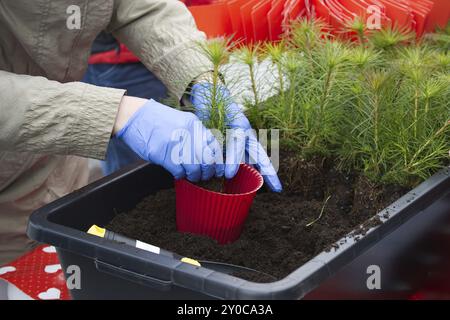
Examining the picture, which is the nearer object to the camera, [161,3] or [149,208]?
[149,208]

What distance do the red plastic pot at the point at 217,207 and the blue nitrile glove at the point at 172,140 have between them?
1.2 inches

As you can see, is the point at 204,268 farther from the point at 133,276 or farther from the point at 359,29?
the point at 359,29

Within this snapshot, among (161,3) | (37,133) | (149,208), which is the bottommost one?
(149,208)

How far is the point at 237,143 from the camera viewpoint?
0.99 m

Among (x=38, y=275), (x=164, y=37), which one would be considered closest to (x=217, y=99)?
(x=164, y=37)

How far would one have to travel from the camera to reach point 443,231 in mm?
1008

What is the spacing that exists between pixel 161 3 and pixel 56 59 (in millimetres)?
263

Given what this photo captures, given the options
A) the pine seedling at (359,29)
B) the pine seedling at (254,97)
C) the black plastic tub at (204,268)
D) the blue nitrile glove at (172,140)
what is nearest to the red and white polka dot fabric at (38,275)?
the black plastic tub at (204,268)

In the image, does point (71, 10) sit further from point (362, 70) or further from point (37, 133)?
point (362, 70)

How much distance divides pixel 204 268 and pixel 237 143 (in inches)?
12.0

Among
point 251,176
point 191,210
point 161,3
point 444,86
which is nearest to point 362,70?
point 444,86

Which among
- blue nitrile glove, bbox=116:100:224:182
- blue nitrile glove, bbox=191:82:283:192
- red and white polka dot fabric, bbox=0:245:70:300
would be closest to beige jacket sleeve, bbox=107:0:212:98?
blue nitrile glove, bbox=191:82:283:192

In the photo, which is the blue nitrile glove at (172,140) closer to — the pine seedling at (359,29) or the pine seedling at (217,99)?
the pine seedling at (217,99)

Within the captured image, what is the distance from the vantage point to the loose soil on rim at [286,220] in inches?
34.9
